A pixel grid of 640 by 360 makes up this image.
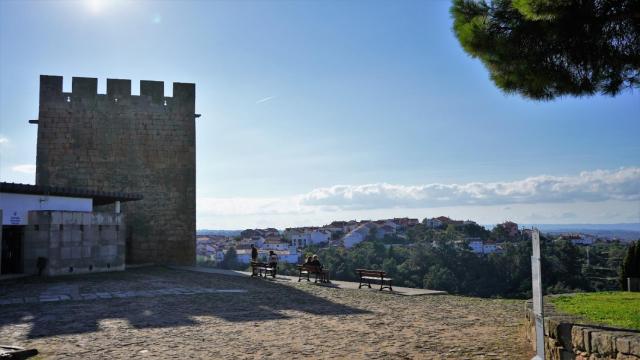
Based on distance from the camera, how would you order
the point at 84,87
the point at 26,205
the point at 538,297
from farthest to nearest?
the point at 84,87, the point at 26,205, the point at 538,297

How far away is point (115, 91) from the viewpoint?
21969mm

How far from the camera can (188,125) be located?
74.4 ft

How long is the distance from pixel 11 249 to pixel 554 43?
15.3 m

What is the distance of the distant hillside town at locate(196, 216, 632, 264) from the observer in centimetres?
6725

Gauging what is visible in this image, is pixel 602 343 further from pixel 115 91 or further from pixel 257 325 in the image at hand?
pixel 115 91

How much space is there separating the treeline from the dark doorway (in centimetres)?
1342

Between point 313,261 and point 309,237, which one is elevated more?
point 313,261

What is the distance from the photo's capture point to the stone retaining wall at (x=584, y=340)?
4.72 m

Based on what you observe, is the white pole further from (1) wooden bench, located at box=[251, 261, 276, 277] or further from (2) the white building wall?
(2) the white building wall

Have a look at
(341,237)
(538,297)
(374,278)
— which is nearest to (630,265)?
(374,278)

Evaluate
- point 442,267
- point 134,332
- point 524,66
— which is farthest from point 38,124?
point 442,267

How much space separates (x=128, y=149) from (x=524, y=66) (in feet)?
58.9

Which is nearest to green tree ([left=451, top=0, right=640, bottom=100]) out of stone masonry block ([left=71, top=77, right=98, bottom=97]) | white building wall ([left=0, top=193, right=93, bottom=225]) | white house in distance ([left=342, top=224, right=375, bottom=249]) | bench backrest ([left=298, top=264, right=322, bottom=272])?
bench backrest ([left=298, top=264, right=322, bottom=272])

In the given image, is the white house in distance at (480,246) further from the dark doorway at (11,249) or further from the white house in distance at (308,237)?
the dark doorway at (11,249)
